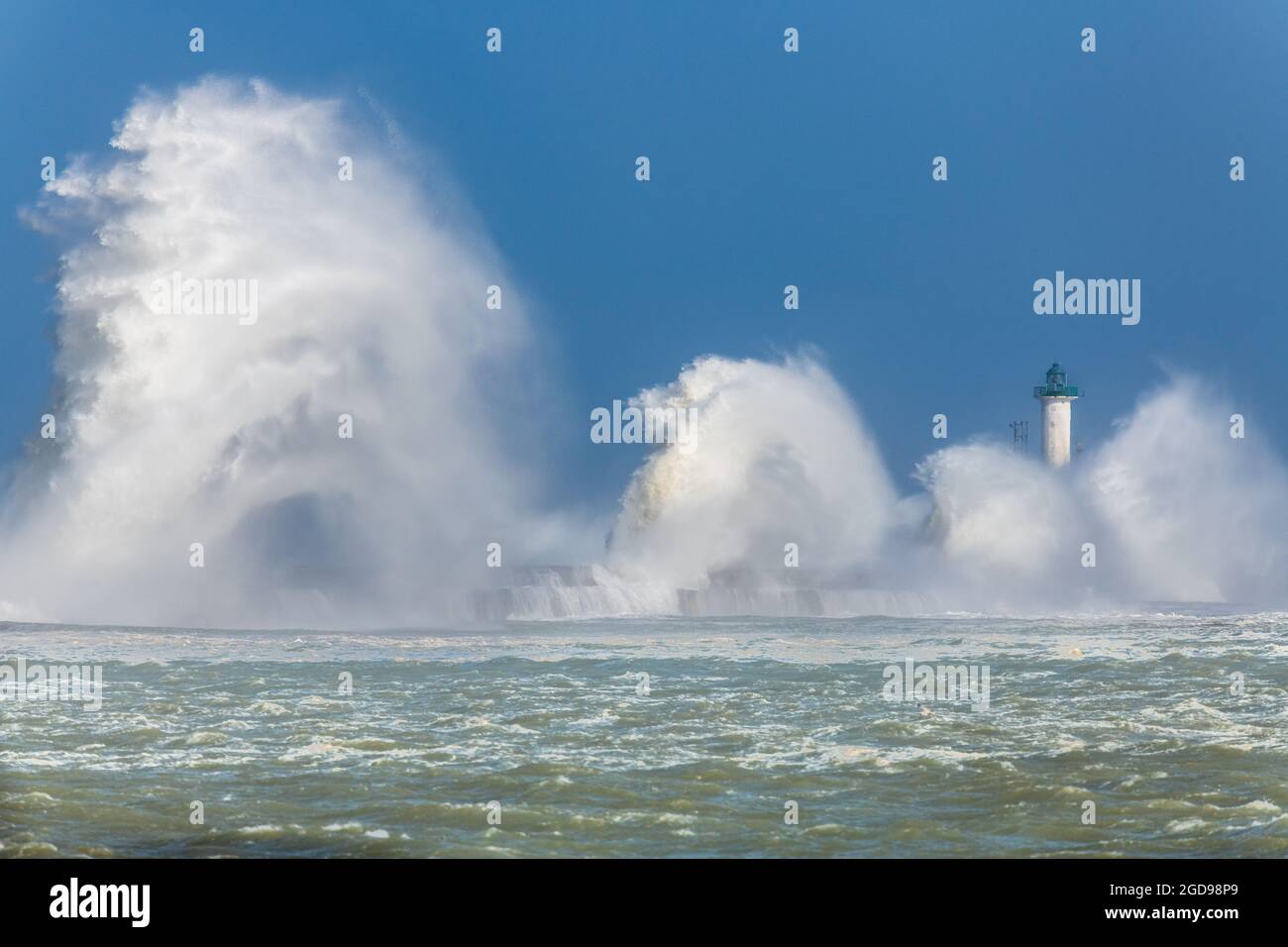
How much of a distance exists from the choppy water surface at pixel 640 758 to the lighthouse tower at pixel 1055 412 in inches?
1771

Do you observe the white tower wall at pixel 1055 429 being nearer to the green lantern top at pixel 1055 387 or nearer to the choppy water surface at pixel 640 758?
the green lantern top at pixel 1055 387

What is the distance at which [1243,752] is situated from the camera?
67.5 feet

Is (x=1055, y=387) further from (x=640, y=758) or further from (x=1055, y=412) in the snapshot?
(x=640, y=758)

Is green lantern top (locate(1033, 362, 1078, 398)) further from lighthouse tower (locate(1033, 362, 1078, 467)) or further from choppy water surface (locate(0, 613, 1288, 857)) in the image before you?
choppy water surface (locate(0, 613, 1288, 857))

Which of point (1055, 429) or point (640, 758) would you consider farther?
point (1055, 429)

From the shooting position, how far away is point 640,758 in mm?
20438

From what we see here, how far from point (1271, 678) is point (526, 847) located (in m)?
19.0

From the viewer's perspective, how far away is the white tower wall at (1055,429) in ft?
258

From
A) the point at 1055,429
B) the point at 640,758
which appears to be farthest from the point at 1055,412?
the point at 640,758

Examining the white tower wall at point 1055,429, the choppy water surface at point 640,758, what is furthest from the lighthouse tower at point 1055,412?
the choppy water surface at point 640,758

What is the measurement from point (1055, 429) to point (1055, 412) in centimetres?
86
